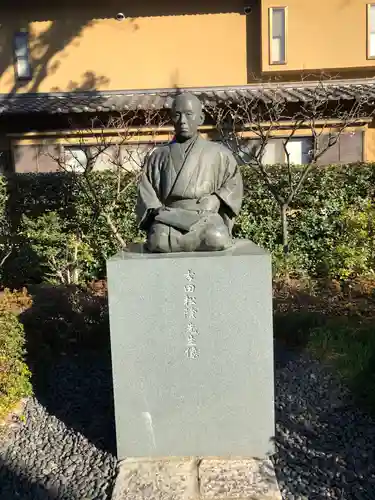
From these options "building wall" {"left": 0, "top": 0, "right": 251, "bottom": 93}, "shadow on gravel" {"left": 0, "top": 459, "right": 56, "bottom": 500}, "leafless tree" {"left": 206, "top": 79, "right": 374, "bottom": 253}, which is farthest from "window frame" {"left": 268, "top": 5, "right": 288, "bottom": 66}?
A: "shadow on gravel" {"left": 0, "top": 459, "right": 56, "bottom": 500}

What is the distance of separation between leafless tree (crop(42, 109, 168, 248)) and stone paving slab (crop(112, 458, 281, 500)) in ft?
15.0

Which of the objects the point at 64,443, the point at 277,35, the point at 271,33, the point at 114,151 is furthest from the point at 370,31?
the point at 64,443

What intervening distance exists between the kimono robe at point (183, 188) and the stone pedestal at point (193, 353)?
0.21 meters

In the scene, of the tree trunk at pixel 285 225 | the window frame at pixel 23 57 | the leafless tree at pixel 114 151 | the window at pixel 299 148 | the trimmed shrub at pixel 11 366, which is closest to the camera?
the trimmed shrub at pixel 11 366

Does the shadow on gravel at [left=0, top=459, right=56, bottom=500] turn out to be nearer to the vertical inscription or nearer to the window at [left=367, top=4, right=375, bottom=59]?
the vertical inscription

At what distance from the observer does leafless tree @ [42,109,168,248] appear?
7414mm

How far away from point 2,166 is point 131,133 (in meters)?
3.26

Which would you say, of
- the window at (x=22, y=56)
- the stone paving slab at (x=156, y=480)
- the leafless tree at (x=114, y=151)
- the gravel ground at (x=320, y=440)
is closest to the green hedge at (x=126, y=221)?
the leafless tree at (x=114, y=151)

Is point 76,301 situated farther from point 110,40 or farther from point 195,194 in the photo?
point 110,40

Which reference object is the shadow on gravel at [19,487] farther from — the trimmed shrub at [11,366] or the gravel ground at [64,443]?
the trimmed shrub at [11,366]

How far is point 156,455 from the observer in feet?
9.80

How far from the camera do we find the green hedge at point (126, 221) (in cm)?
726

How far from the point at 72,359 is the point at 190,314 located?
2.46m

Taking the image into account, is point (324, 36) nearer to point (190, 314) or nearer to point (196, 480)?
point (190, 314)
